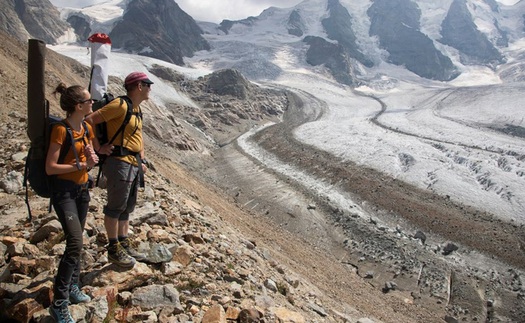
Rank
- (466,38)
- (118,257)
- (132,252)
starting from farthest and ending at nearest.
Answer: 1. (466,38)
2. (132,252)
3. (118,257)

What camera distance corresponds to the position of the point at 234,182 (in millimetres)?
30734

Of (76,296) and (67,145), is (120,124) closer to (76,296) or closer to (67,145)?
(67,145)

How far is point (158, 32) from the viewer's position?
122 metres

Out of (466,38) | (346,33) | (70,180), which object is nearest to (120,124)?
(70,180)

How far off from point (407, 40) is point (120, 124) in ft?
587

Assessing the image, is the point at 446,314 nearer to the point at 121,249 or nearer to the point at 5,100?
the point at 121,249

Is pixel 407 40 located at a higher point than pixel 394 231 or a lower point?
higher

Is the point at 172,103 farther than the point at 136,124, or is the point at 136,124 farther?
the point at 172,103

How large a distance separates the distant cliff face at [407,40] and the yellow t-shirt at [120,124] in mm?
159411

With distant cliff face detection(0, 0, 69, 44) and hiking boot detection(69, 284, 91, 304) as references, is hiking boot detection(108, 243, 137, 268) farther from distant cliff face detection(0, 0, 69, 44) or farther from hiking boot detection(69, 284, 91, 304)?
distant cliff face detection(0, 0, 69, 44)

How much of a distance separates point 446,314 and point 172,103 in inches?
1826

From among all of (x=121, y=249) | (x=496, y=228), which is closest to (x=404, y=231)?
(x=496, y=228)

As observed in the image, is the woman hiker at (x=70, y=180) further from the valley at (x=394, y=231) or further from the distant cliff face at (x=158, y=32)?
the distant cliff face at (x=158, y=32)

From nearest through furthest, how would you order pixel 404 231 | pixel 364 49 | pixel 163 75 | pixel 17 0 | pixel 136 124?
pixel 136 124, pixel 404 231, pixel 163 75, pixel 17 0, pixel 364 49
